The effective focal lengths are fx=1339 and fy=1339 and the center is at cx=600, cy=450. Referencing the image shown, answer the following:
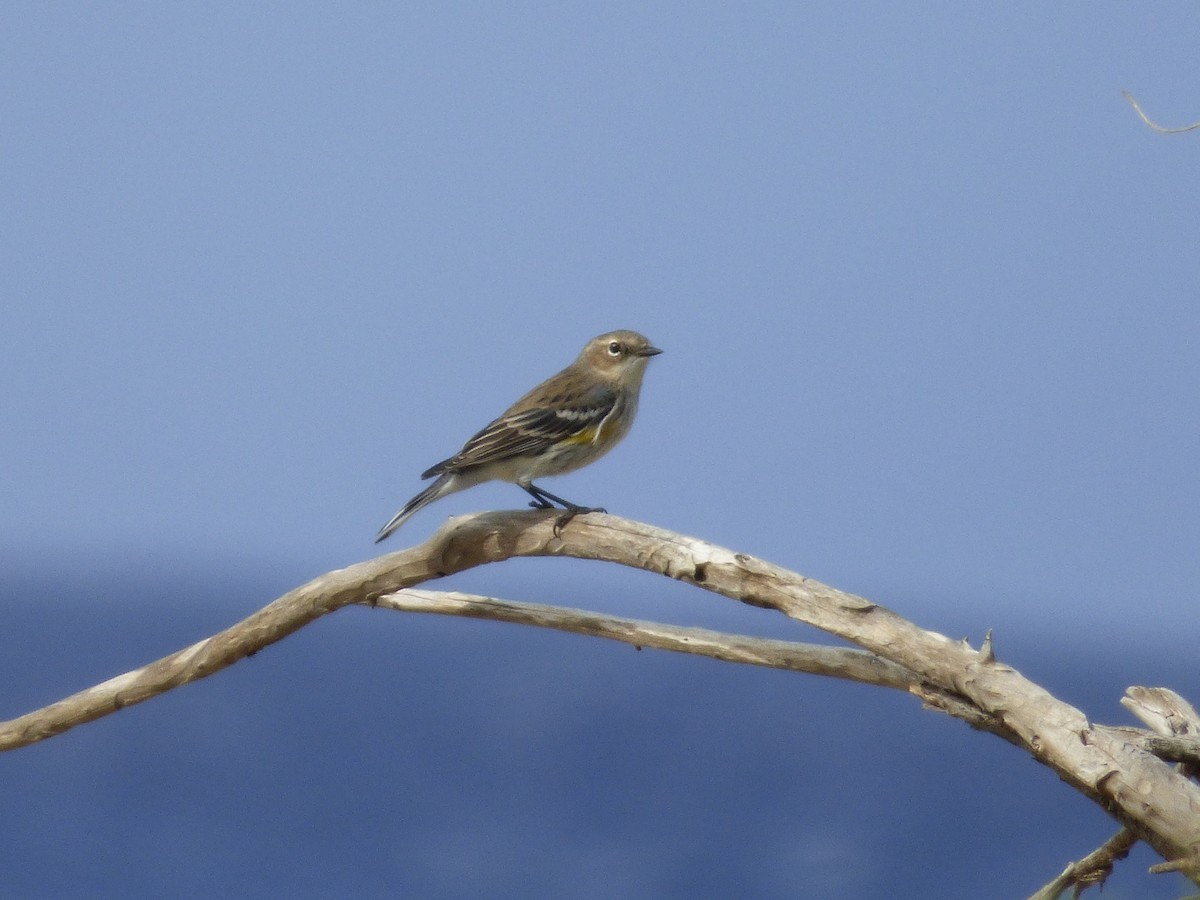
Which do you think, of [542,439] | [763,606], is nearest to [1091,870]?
[763,606]

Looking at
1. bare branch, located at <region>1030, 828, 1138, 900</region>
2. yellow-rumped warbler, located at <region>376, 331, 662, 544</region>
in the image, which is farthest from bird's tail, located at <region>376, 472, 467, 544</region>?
bare branch, located at <region>1030, 828, 1138, 900</region>

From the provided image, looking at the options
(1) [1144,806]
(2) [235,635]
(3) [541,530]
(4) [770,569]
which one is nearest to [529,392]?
(3) [541,530]

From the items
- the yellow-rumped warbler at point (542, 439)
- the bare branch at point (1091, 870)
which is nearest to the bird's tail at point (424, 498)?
the yellow-rumped warbler at point (542, 439)

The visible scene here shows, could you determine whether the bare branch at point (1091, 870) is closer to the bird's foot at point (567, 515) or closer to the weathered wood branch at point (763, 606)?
the weathered wood branch at point (763, 606)

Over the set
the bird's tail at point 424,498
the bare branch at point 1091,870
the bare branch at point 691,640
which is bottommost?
Answer: the bare branch at point 1091,870

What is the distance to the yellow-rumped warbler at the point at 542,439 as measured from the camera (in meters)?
3.79

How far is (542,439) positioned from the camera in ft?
12.5

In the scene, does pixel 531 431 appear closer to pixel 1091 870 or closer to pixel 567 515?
pixel 567 515

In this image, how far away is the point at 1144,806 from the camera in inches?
95.0

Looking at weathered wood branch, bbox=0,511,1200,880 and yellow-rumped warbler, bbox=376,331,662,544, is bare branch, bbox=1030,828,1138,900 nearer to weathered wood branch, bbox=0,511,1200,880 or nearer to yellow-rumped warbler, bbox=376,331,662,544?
weathered wood branch, bbox=0,511,1200,880

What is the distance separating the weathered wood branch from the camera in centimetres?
243

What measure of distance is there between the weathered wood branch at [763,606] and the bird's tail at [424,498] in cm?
23

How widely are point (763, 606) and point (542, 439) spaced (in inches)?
43.4

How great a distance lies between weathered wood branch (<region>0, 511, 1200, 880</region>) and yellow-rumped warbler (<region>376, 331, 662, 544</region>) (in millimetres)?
230
